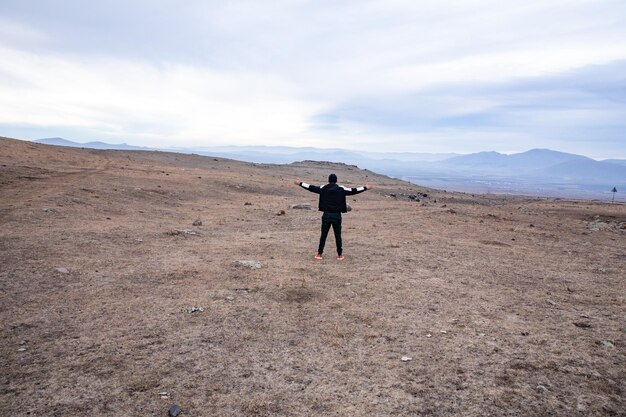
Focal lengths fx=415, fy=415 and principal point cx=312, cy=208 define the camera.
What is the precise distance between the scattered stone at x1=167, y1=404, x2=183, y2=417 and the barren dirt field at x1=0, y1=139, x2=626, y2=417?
0.31 ft

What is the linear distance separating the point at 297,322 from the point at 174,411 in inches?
114

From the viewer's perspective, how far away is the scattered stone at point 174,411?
15.5 feet

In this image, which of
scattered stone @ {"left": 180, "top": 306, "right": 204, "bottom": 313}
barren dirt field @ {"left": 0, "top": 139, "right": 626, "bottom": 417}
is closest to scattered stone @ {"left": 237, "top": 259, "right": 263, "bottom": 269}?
barren dirt field @ {"left": 0, "top": 139, "right": 626, "bottom": 417}

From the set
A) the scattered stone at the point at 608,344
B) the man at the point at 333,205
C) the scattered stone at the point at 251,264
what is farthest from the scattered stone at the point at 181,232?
the scattered stone at the point at 608,344

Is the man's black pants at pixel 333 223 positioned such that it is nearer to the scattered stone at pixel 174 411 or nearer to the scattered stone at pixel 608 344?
the scattered stone at pixel 608 344

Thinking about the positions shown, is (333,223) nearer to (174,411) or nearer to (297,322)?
(297,322)

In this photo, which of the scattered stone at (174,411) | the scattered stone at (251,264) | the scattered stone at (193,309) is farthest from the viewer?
the scattered stone at (251,264)

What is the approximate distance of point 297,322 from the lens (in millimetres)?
7336

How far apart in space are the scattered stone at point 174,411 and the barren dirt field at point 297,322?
0.31ft

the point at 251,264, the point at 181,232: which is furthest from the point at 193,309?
the point at 181,232

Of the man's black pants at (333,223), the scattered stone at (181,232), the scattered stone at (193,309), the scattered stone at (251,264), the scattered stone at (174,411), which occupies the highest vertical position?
the man's black pants at (333,223)

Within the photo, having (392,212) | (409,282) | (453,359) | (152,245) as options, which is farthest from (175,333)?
(392,212)

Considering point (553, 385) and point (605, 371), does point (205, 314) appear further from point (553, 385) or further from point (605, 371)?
point (605, 371)

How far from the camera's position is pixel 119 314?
7336 mm
